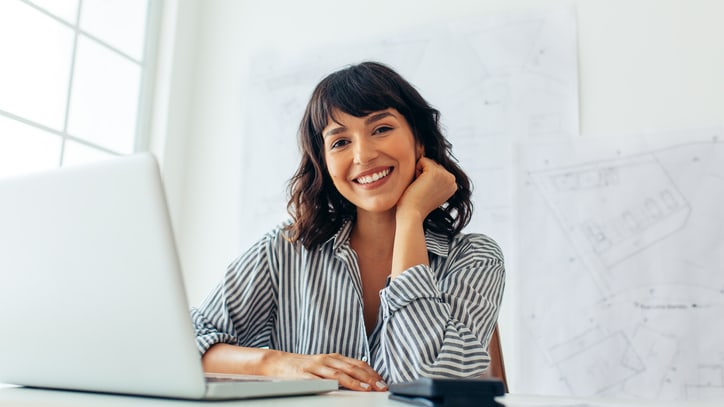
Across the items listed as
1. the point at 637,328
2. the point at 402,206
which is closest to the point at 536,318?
the point at 637,328

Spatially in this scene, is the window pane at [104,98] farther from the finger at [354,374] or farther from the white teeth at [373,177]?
the finger at [354,374]

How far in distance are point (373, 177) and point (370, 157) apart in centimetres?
5

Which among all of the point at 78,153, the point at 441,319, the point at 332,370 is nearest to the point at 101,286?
the point at 332,370

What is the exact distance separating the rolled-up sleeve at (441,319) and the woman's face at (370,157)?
0.23 meters

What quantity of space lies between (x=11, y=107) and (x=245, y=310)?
1.34m

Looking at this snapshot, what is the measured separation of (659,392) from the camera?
73.2 inches

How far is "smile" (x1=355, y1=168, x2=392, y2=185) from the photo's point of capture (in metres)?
1.45

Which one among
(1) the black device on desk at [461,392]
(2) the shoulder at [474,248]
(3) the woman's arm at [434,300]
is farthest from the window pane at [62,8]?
(1) the black device on desk at [461,392]

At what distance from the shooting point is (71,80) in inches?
95.4

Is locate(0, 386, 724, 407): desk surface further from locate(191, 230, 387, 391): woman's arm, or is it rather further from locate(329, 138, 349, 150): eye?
locate(329, 138, 349, 150): eye

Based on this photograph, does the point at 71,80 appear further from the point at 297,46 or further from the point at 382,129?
the point at 382,129

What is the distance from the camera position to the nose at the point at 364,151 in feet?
4.66

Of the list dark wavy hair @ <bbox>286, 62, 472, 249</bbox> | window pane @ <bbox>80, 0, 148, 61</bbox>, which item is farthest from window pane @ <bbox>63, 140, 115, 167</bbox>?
dark wavy hair @ <bbox>286, 62, 472, 249</bbox>

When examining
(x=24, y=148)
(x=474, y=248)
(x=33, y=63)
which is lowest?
(x=474, y=248)
